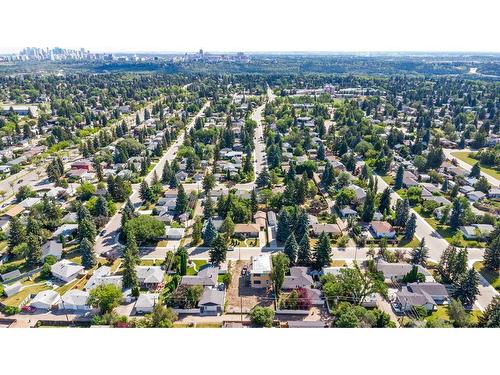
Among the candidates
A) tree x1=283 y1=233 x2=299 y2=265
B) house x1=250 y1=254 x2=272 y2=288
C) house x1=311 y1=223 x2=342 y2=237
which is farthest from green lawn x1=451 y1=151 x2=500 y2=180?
house x1=250 y1=254 x2=272 y2=288

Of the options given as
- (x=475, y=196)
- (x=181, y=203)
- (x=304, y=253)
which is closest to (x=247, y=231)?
(x=304, y=253)

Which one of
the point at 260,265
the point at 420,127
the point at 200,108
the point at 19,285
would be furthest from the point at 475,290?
the point at 200,108

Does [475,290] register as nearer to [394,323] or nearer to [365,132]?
[394,323]

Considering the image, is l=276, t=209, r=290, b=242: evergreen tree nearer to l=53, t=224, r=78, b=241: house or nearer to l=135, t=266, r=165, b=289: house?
l=135, t=266, r=165, b=289: house

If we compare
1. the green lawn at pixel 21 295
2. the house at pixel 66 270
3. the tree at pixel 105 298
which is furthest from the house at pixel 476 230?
the green lawn at pixel 21 295

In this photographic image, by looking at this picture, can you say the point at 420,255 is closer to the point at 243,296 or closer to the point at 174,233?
the point at 243,296

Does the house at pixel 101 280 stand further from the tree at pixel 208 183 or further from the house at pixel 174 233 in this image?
the tree at pixel 208 183
